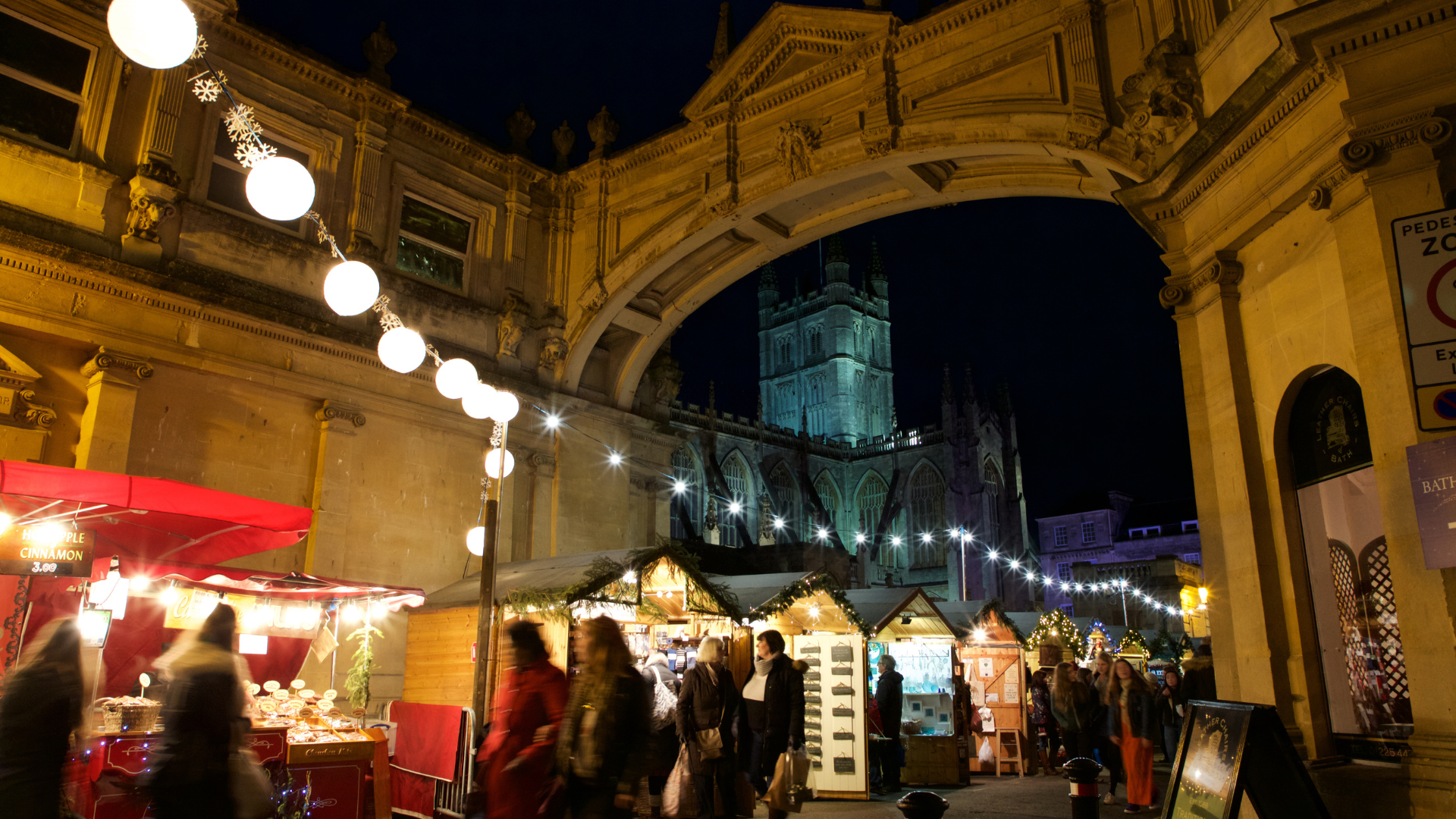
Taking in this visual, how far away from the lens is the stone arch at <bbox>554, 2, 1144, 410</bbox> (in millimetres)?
10961

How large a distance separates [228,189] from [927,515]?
2016 inches

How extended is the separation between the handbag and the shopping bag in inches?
152

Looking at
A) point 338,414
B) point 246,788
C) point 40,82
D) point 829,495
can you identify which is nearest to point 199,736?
point 246,788

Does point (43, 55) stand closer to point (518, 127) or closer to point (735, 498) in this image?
point (518, 127)

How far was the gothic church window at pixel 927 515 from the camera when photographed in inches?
2243

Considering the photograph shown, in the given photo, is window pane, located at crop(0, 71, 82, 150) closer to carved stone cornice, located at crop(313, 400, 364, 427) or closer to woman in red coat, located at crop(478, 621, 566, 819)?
carved stone cornice, located at crop(313, 400, 364, 427)

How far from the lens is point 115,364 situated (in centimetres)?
1064

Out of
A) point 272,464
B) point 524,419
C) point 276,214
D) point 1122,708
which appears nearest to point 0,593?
point 272,464

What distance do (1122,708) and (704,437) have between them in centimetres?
3918

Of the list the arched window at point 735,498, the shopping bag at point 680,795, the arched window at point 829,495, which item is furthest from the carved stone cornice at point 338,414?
the arched window at point 829,495

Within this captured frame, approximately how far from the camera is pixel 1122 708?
9.55 metres

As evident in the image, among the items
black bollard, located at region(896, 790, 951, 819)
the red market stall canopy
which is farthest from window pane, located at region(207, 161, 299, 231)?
black bollard, located at region(896, 790, 951, 819)

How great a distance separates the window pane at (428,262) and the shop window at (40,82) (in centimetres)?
447

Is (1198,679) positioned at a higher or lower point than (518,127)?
lower
